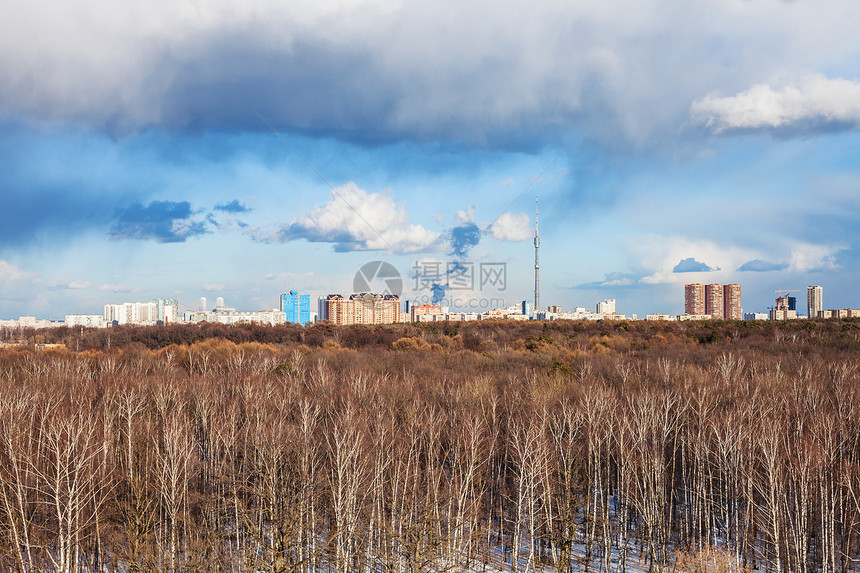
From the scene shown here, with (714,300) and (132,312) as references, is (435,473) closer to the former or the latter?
(714,300)

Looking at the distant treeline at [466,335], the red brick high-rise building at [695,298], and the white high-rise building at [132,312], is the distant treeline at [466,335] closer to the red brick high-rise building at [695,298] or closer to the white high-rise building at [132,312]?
the red brick high-rise building at [695,298]

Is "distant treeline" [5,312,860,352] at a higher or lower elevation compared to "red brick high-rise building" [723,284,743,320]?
lower

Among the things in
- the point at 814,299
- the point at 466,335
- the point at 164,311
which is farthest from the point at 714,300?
the point at 164,311

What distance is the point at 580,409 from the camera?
40.2 metres

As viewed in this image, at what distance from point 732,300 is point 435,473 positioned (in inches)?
6359

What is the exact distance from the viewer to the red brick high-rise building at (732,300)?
163000 mm

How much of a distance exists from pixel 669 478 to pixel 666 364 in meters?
18.8

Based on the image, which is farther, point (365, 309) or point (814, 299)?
point (814, 299)

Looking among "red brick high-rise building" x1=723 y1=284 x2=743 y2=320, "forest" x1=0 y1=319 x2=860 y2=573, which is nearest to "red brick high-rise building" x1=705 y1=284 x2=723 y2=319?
"red brick high-rise building" x1=723 y1=284 x2=743 y2=320

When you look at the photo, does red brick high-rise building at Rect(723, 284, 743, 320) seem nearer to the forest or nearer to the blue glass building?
the forest

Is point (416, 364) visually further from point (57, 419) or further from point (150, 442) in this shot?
point (57, 419)

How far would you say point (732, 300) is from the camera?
163 metres

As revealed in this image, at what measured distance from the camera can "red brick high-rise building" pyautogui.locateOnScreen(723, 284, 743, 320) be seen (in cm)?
16300

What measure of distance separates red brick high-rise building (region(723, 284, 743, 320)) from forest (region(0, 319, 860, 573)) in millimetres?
117676
